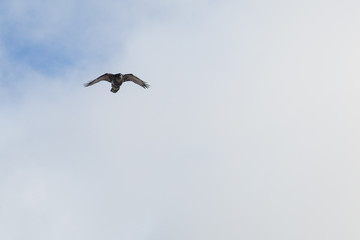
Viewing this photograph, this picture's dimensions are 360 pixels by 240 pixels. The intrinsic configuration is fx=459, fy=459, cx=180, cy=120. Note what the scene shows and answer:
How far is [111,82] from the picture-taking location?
2544 inches

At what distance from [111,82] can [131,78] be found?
344 cm

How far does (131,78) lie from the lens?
6675 centimetres

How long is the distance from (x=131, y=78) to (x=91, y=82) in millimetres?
6149

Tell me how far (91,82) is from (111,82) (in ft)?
9.24

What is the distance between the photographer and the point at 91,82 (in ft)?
209
